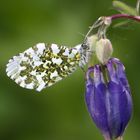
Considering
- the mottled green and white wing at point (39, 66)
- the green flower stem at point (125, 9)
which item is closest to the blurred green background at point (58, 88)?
the green flower stem at point (125, 9)

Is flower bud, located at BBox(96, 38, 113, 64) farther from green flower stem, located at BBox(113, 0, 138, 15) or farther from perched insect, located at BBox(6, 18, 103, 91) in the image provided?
green flower stem, located at BBox(113, 0, 138, 15)

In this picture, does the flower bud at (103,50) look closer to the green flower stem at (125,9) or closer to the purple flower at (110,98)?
the purple flower at (110,98)

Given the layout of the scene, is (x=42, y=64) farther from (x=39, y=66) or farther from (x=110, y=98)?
(x=110, y=98)

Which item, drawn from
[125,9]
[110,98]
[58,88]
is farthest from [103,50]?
[58,88]

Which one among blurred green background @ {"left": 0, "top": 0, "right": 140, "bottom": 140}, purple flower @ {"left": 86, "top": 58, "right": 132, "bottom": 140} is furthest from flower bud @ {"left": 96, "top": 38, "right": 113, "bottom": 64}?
blurred green background @ {"left": 0, "top": 0, "right": 140, "bottom": 140}

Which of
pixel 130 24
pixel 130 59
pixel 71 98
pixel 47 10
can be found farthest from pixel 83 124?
pixel 130 24
